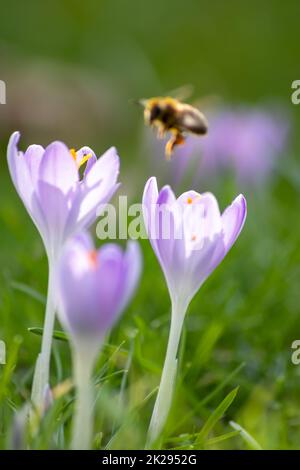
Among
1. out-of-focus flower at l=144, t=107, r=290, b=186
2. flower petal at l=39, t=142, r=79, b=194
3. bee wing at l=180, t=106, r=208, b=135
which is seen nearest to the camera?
flower petal at l=39, t=142, r=79, b=194

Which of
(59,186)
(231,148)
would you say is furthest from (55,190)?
(231,148)

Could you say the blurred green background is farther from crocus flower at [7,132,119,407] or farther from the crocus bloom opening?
the crocus bloom opening

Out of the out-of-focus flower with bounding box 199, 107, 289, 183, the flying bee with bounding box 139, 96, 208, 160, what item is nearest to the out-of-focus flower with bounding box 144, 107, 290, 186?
the out-of-focus flower with bounding box 199, 107, 289, 183

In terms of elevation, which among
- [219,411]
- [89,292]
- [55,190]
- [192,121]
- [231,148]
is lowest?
[219,411]

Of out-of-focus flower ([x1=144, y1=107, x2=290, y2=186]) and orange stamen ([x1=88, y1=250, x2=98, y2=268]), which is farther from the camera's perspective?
out-of-focus flower ([x1=144, y1=107, x2=290, y2=186])

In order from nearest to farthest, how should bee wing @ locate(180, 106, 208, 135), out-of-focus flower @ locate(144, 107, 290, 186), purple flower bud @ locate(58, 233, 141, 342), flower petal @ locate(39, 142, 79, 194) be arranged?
purple flower bud @ locate(58, 233, 141, 342) < flower petal @ locate(39, 142, 79, 194) < bee wing @ locate(180, 106, 208, 135) < out-of-focus flower @ locate(144, 107, 290, 186)

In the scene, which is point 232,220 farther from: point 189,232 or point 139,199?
point 139,199

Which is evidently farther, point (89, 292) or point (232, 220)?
point (232, 220)
